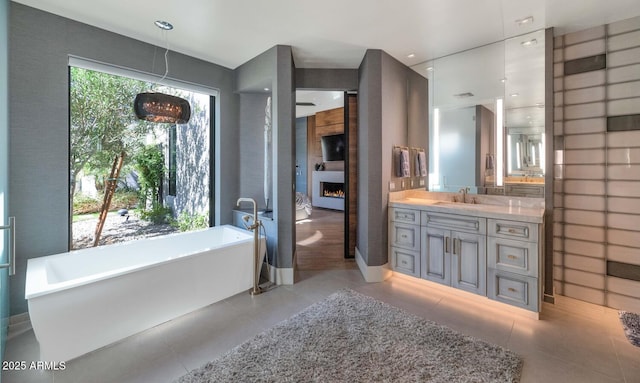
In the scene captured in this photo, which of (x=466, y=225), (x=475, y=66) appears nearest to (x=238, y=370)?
(x=466, y=225)

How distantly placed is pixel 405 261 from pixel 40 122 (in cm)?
407

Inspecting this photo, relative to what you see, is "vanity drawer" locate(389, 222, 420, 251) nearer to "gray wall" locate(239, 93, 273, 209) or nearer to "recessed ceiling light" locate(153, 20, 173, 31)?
"gray wall" locate(239, 93, 273, 209)

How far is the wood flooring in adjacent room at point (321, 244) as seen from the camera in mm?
3984

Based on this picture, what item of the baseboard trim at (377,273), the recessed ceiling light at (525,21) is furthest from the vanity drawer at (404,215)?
the recessed ceiling light at (525,21)

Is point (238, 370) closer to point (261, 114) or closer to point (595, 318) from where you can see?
point (595, 318)

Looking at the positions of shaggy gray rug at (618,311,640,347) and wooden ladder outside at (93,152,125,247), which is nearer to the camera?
shaggy gray rug at (618,311,640,347)

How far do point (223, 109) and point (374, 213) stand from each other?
8.71 feet

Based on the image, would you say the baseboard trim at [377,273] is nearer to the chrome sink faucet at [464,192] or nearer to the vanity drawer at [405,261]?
the vanity drawer at [405,261]

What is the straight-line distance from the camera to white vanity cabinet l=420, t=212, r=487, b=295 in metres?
2.72

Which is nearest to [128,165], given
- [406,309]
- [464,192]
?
[406,309]

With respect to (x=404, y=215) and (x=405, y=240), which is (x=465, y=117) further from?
(x=405, y=240)

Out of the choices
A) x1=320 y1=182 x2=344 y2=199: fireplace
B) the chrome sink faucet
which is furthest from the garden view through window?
x1=320 y1=182 x2=344 y2=199: fireplace

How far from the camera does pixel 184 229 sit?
3.96 meters

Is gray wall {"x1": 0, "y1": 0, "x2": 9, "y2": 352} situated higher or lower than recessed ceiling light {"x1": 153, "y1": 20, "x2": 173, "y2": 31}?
lower
